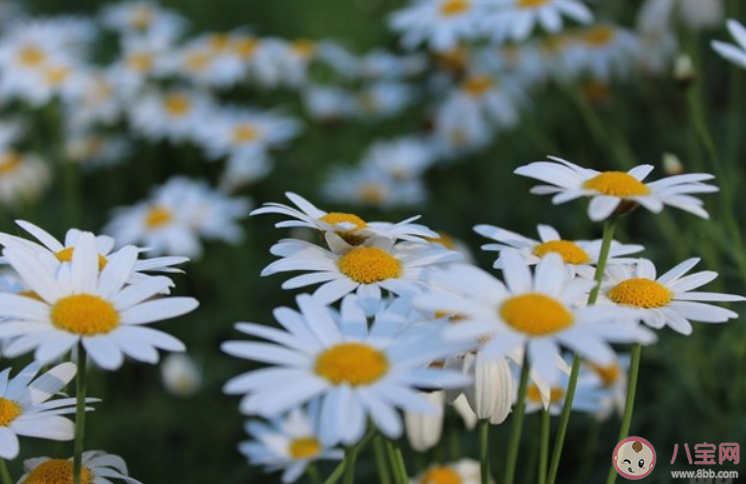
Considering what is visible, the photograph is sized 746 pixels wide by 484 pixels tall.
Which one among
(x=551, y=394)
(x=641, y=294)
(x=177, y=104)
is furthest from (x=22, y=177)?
(x=641, y=294)

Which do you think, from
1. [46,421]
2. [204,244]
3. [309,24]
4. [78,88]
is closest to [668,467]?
[46,421]

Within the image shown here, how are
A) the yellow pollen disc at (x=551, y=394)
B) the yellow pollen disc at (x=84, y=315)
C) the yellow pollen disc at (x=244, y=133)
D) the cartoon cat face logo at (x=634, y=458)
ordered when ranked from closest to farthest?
the yellow pollen disc at (x=84, y=315) → the cartoon cat face logo at (x=634, y=458) → the yellow pollen disc at (x=551, y=394) → the yellow pollen disc at (x=244, y=133)

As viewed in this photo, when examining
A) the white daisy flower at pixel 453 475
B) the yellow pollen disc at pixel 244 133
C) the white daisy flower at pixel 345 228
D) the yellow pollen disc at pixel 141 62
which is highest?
the yellow pollen disc at pixel 141 62

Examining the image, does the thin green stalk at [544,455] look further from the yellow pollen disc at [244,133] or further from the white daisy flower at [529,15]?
the yellow pollen disc at [244,133]

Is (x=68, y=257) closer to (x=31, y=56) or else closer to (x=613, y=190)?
(x=613, y=190)

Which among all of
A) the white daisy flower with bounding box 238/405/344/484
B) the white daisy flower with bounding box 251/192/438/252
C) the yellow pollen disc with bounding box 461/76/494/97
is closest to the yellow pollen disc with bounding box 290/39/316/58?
the yellow pollen disc with bounding box 461/76/494/97

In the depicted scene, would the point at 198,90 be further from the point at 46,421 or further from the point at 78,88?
the point at 46,421

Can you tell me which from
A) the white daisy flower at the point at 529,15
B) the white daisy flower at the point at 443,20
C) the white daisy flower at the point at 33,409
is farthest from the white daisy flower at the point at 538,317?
the white daisy flower at the point at 443,20
